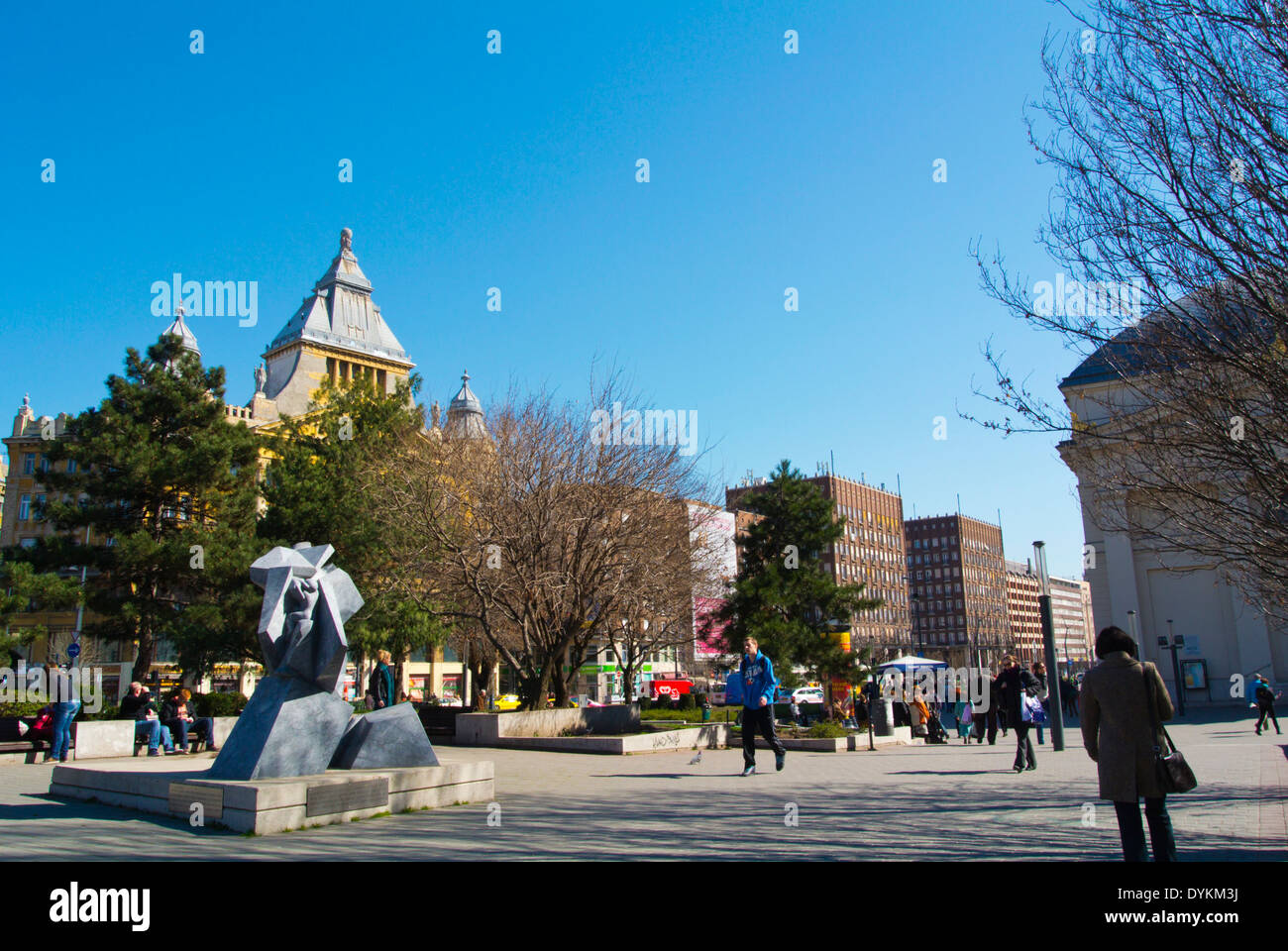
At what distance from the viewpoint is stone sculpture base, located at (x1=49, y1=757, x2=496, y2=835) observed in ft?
24.1

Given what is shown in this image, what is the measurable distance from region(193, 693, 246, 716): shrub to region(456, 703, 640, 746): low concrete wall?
8601mm

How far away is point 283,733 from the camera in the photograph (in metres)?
8.45

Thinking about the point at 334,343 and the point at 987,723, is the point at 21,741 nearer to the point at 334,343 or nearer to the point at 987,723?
the point at 987,723

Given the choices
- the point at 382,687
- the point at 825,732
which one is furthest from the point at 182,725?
the point at 825,732

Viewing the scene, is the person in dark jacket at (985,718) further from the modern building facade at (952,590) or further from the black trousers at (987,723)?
the modern building facade at (952,590)

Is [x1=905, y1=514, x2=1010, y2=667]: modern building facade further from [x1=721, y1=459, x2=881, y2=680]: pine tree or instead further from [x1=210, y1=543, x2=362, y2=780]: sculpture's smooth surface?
[x1=210, y1=543, x2=362, y2=780]: sculpture's smooth surface

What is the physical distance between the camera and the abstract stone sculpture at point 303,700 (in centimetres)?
847

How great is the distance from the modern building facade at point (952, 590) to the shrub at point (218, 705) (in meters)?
122

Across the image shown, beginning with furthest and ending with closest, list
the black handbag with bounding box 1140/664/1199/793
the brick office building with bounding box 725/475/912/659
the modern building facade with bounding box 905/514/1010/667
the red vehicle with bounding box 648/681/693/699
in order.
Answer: the modern building facade with bounding box 905/514/1010/667
the brick office building with bounding box 725/475/912/659
the red vehicle with bounding box 648/681/693/699
the black handbag with bounding box 1140/664/1199/793

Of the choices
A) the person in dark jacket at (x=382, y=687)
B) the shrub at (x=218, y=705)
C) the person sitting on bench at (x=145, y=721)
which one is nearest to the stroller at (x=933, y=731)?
the person in dark jacket at (x=382, y=687)

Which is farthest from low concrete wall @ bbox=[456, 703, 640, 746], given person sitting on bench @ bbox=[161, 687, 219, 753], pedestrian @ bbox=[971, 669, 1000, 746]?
pedestrian @ bbox=[971, 669, 1000, 746]

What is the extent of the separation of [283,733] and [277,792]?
1224mm
